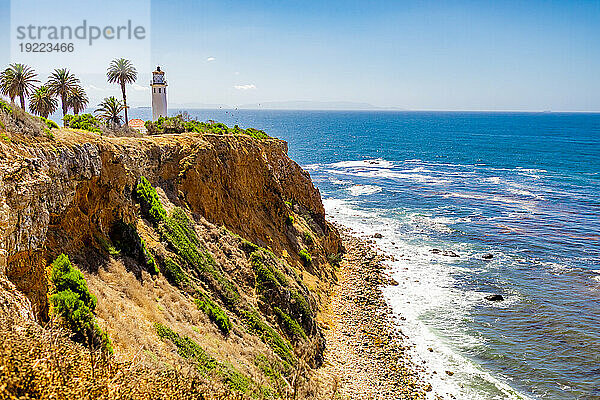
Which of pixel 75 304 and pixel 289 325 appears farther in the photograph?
pixel 289 325

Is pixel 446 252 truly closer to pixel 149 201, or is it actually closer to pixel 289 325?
pixel 289 325

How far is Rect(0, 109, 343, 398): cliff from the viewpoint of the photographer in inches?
546

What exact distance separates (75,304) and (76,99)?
38.0m

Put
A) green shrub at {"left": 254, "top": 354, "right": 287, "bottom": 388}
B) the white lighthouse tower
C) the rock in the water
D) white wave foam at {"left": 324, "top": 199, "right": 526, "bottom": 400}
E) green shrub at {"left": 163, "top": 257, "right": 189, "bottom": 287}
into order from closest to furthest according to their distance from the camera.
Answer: green shrub at {"left": 254, "top": 354, "right": 287, "bottom": 388}, green shrub at {"left": 163, "top": 257, "right": 189, "bottom": 287}, white wave foam at {"left": 324, "top": 199, "right": 526, "bottom": 400}, the white lighthouse tower, the rock in the water

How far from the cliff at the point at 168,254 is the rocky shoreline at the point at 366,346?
2115mm

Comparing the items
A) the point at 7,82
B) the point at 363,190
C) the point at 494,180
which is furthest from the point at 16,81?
the point at 494,180

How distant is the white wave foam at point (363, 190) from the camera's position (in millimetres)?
90250

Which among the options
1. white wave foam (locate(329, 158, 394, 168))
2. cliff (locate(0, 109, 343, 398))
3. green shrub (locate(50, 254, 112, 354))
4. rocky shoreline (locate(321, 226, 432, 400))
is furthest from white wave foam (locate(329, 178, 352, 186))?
green shrub (locate(50, 254, 112, 354))

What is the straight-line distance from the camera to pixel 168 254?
2544 centimetres

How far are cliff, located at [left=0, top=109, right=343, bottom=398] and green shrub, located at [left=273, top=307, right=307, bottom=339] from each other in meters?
0.08

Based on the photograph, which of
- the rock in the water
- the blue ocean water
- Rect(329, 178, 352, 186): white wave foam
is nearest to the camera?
the blue ocean water

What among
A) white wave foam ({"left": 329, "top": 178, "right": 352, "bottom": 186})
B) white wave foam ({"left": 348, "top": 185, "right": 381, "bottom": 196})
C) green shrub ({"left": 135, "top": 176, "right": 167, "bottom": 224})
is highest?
green shrub ({"left": 135, "top": 176, "right": 167, "bottom": 224})

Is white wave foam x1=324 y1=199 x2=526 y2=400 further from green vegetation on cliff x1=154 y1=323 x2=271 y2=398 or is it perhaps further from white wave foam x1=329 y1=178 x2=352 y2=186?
white wave foam x1=329 y1=178 x2=352 y2=186

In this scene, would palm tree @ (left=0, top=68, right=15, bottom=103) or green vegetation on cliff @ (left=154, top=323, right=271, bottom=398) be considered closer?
green vegetation on cliff @ (left=154, top=323, right=271, bottom=398)
